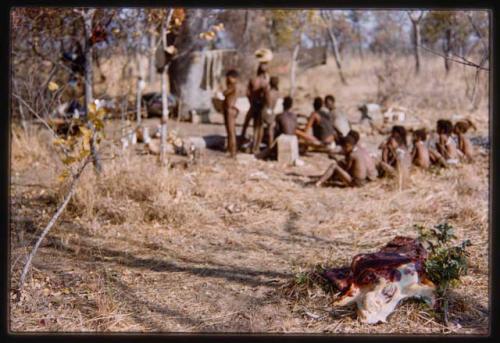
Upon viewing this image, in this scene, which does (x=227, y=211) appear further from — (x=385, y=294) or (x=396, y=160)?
(x=385, y=294)

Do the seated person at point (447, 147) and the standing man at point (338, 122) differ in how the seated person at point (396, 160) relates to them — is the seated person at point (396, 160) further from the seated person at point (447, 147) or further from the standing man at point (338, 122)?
the standing man at point (338, 122)

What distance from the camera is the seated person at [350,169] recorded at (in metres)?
8.30

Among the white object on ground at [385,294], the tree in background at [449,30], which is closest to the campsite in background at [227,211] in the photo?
the white object on ground at [385,294]

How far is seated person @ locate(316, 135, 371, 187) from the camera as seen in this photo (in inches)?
327

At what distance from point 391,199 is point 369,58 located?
958 inches

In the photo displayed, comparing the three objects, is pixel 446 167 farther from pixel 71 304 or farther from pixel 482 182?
pixel 71 304

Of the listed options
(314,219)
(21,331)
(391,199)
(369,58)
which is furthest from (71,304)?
(369,58)

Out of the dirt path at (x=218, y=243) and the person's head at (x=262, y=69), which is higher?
the person's head at (x=262, y=69)

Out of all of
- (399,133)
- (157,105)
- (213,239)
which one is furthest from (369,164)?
(157,105)

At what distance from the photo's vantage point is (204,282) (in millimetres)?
5172

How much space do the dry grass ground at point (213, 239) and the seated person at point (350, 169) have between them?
18 cm

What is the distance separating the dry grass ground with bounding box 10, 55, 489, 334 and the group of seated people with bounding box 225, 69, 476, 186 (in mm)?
237

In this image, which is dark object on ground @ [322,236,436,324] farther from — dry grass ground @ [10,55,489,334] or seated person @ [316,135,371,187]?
seated person @ [316,135,371,187]

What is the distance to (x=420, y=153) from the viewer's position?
29.3 feet
